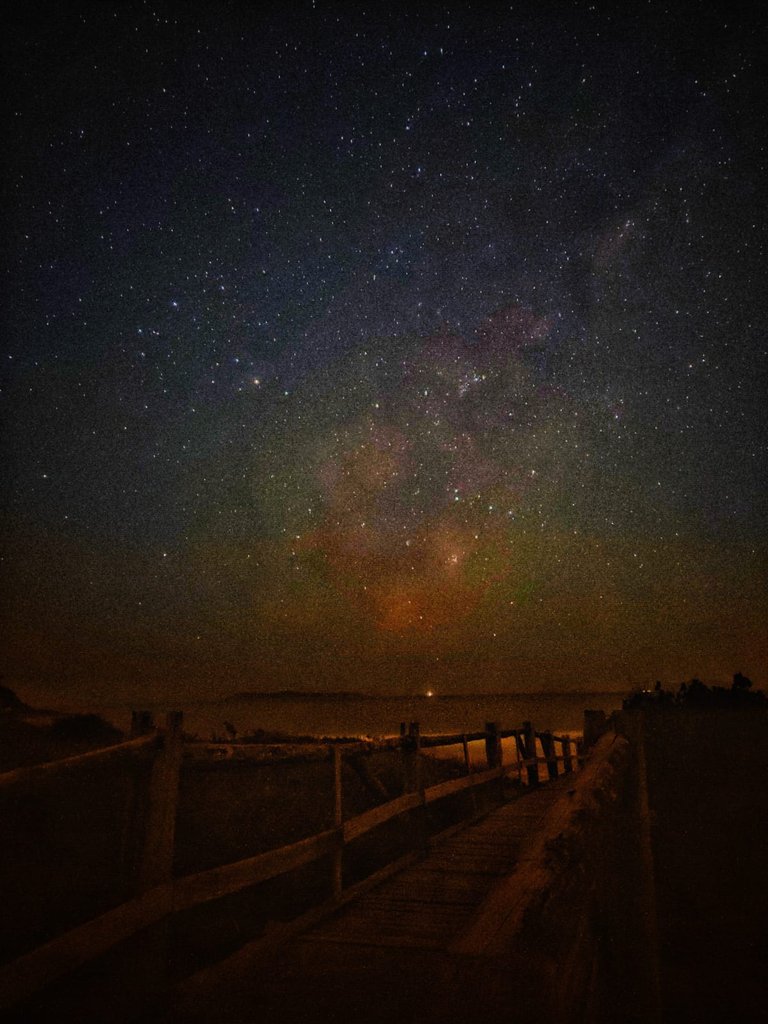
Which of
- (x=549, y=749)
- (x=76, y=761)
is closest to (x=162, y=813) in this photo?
(x=76, y=761)

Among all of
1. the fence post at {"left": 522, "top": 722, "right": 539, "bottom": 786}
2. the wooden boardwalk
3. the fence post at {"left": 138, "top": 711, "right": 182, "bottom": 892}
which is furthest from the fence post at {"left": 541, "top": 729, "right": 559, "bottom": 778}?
the fence post at {"left": 138, "top": 711, "right": 182, "bottom": 892}

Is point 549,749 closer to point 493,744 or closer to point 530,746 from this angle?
point 530,746

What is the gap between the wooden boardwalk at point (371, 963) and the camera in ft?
8.15

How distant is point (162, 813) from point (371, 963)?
146 centimetres

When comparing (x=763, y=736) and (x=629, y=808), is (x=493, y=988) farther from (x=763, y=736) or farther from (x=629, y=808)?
(x=763, y=736)

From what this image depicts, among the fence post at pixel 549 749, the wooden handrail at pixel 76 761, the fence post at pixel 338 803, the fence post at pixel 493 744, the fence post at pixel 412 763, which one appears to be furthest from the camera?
the fence post at pixel 549 749

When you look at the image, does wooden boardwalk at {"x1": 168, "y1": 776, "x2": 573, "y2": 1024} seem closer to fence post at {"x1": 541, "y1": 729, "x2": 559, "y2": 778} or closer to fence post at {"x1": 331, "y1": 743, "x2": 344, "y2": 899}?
fence post at {"x1": 331, "y1": 743, "x2": 344, "y2": 899}

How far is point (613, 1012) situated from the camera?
14.0 ft

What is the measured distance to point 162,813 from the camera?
11.6 ft

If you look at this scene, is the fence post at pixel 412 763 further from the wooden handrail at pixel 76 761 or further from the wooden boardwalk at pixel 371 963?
the wooden handrail at pixel 76 761

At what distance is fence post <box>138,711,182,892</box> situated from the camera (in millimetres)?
3350

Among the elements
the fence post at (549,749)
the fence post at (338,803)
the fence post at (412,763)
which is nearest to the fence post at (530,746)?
the fence post at (549,749)

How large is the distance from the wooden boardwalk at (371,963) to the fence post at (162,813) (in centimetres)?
59

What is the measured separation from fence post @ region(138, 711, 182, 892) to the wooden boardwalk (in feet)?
1.95
